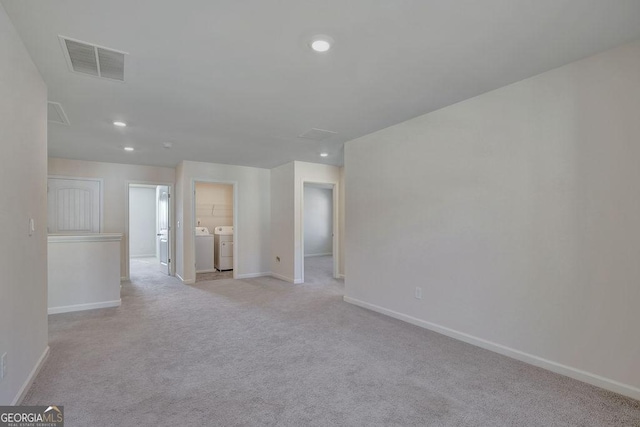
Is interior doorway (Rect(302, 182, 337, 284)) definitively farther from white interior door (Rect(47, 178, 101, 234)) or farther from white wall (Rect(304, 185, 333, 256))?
white interior door (Rect(47, 178, 101, 234))

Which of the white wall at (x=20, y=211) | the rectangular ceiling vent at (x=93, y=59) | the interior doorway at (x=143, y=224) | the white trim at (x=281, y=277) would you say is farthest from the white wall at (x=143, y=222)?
the rectangular ceiling vent at (x=93, y=59)

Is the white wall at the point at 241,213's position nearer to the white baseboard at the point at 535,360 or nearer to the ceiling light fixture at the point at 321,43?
the white baseboard at the point at 535,360

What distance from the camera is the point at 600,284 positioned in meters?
2.28

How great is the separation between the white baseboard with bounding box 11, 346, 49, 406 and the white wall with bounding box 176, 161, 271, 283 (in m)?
3.37

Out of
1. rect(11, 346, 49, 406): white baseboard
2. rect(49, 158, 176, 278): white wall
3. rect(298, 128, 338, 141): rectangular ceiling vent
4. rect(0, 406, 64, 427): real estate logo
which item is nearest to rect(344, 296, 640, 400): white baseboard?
rect(298, 128, 338, 141): rectangular ceiling vent

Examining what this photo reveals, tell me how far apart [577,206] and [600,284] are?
0.58 metres

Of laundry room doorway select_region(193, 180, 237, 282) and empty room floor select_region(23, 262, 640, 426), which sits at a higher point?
laundry room doorway select_region(193, 180, 237, 282)

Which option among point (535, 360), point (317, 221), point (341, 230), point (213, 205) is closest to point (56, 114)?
point (341, 230)

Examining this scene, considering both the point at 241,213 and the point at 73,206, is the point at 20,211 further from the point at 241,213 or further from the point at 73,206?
the point at 73,206

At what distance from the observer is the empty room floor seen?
196 cm

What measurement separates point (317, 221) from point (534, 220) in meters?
8.31

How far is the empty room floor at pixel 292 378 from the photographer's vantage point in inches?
77.3

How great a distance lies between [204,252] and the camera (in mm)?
7547

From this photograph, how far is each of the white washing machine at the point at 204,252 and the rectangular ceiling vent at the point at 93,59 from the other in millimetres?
5314
